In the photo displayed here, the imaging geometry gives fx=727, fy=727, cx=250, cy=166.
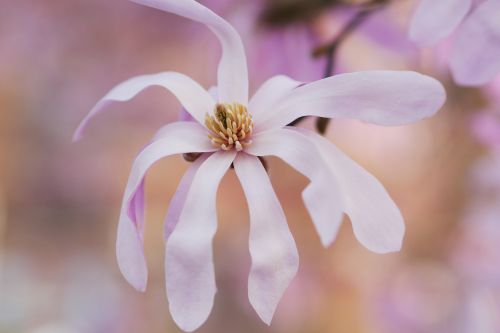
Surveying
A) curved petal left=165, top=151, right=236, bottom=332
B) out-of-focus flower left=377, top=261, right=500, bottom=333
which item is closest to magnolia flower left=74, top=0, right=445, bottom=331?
curved petal left=165, top=151, right=236, bottom=332

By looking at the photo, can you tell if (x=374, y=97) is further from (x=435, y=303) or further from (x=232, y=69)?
(x=435, y=303)

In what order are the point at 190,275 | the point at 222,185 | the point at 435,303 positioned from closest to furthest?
the point at 190,275
the point at 435,303
the point at 222,185

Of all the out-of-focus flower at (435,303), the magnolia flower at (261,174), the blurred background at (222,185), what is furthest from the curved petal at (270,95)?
the out-of-focus flower at (435,303)

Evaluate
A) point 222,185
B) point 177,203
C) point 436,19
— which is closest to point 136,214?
point 177,203

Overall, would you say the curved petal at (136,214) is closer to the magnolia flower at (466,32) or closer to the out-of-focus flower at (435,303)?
the magnolia flower at (466,32)

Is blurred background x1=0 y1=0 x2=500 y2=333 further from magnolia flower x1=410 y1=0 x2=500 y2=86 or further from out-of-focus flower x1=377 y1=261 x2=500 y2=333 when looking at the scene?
magnolia flower x1=410 y1=0 x2=500 y2=86

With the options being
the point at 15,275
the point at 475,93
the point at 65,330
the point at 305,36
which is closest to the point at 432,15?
the point at 305,36

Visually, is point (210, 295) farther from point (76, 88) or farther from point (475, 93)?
point (76, 88)
